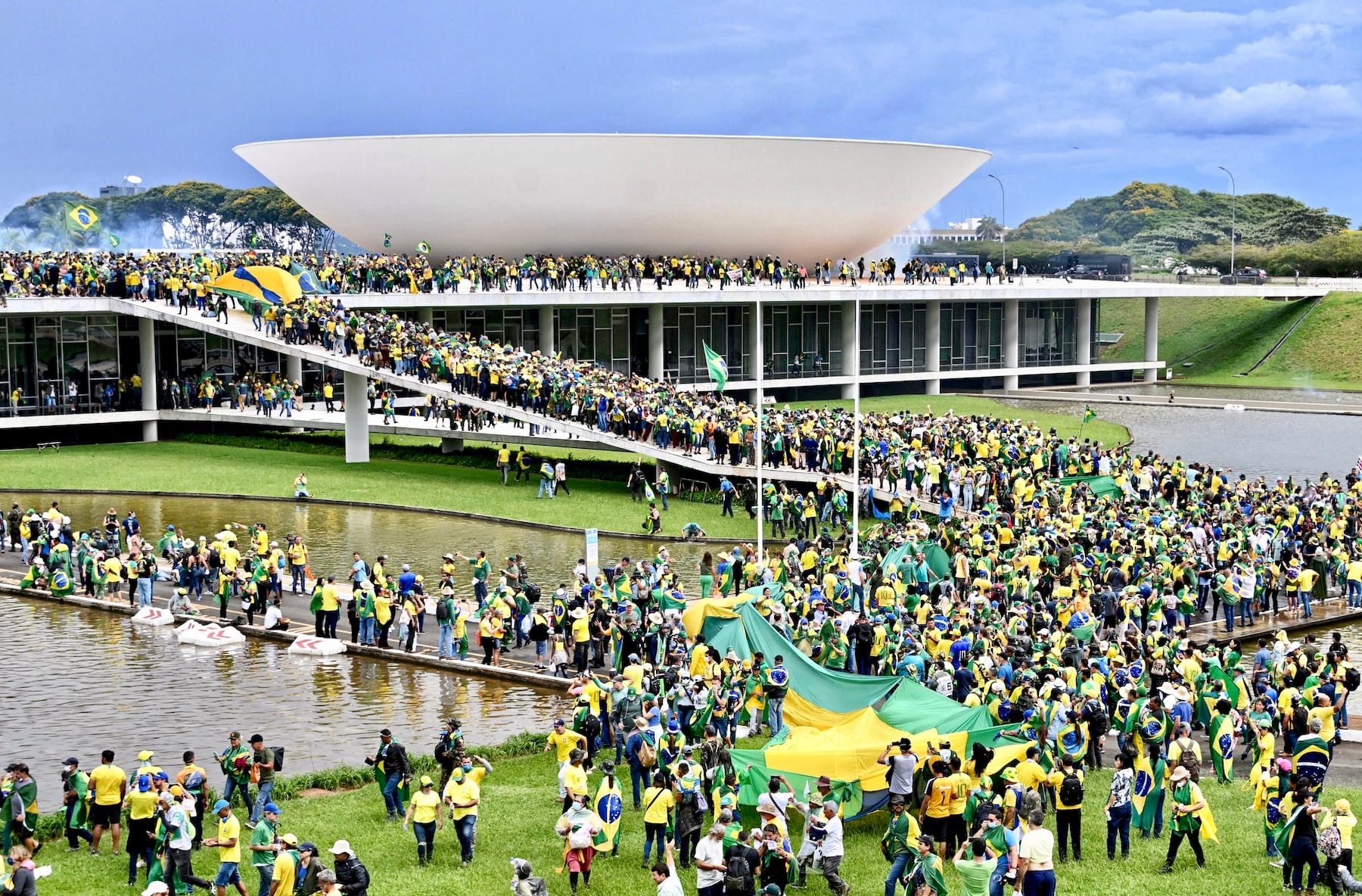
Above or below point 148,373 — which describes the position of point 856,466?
below

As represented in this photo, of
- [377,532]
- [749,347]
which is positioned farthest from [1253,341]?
[377,532]

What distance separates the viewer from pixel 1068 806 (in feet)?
47.4

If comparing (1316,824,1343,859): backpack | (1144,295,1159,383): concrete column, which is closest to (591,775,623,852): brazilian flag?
(1316,824,1343,859): backpack

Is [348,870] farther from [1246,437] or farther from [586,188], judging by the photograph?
[586,188]

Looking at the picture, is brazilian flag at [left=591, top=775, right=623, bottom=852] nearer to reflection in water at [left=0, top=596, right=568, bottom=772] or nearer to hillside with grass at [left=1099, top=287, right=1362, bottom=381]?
reflection in water at [left=0, top=596, right=568, bottom=772]

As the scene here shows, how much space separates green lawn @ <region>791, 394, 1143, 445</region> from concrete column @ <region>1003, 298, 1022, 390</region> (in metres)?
4.00

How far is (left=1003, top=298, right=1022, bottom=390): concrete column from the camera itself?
65.4 m

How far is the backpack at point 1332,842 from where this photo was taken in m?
12.9

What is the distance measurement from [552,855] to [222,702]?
25.4 feet

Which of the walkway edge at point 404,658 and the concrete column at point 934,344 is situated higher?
the concrete column at point 934,344

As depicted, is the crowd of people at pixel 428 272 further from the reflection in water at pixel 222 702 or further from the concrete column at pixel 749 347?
the reflection in water at pixel 222 702

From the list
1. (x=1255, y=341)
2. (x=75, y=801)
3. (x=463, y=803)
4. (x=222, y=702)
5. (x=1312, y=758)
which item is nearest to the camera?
(x=463, y=803)

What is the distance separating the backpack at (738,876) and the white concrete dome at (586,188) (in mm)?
45742

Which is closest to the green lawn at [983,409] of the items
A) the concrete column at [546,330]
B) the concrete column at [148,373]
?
the concrete column at [546,330]
